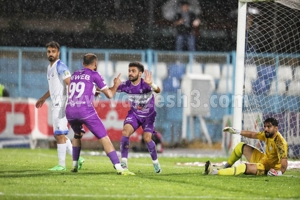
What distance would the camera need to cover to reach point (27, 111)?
18.1 metres

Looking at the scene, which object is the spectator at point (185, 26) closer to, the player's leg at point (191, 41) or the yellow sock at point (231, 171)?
the player's leg at point (191, 41)

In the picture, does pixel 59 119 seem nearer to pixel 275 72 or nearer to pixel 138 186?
pixel 138 186

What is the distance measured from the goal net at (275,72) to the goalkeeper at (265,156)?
3.53 meters

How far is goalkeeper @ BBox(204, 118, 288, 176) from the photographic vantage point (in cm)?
1002

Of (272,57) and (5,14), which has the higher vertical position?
(5,14)

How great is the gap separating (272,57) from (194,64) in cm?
317

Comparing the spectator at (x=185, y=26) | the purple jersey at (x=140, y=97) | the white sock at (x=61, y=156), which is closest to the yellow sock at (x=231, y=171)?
the purple jersey at (x=140, y=97)

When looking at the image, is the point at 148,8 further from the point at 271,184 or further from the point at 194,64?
the point at 271,184

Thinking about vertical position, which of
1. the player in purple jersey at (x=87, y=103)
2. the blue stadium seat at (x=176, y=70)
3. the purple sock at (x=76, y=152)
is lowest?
the purple sock at (x=76, y=152)

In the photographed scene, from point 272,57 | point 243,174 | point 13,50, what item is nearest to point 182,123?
point 272,57

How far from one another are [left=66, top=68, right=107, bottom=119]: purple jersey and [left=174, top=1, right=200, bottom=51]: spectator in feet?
39.9

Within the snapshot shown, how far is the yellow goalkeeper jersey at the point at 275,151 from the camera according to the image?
10086 mm

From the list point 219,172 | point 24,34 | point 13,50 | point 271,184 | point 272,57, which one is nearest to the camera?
point 271,184

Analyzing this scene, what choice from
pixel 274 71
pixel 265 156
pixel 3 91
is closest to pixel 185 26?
pixel 274 71
